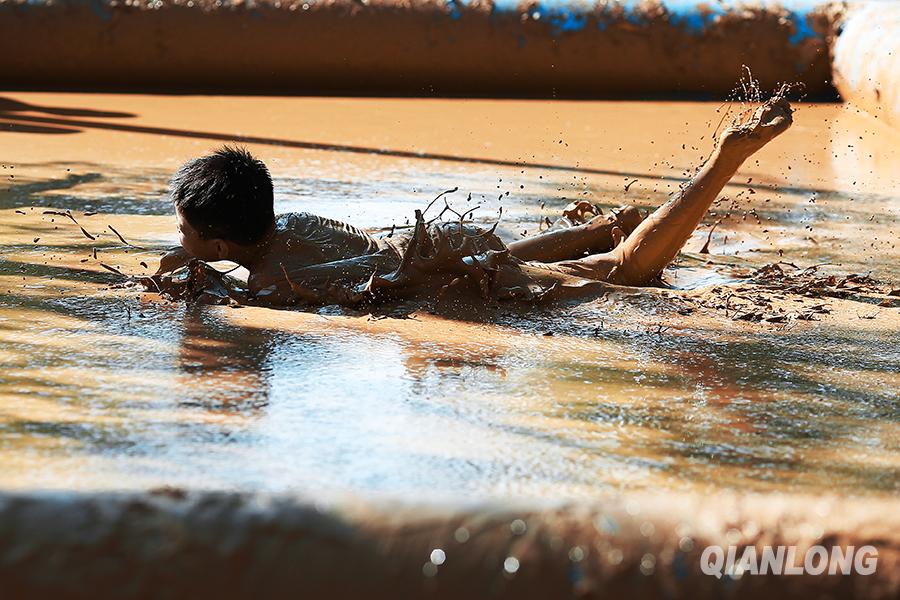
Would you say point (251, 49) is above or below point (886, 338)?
above

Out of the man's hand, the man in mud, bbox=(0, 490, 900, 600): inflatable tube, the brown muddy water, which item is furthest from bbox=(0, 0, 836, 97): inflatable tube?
bbox=(0, 490, 900, 600): inflatable tube

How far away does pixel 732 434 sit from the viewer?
3.23m

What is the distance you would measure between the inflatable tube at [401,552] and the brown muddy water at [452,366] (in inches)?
7.3

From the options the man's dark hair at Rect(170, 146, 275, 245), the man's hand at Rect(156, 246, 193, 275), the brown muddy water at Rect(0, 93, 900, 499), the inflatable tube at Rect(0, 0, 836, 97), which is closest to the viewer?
the brown muddy water at Rect(0, 93, 900, 499)

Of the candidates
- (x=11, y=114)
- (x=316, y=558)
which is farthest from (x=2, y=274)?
(x=11, y=114)

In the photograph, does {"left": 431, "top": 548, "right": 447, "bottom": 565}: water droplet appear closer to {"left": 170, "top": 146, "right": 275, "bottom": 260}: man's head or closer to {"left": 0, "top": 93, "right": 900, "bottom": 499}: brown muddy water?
{"left": 0, "top": 93, "right": 900, "bottom": 499}: brown muddy water

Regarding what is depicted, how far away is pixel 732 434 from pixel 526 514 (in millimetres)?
965

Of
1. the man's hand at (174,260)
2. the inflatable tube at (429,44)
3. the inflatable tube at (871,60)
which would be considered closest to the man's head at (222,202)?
the man's hand at (174,260)

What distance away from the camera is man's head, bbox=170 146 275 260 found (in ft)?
14.3

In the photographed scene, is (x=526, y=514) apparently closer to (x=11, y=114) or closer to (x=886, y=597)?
(x=886, y=597)

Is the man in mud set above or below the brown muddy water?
above

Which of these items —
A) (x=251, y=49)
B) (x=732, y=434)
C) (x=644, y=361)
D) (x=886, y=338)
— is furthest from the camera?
(x=251, y=49)

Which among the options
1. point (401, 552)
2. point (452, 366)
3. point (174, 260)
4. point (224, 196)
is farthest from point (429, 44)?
point (401, 552)

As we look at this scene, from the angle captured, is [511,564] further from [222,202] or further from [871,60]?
[871,60]
